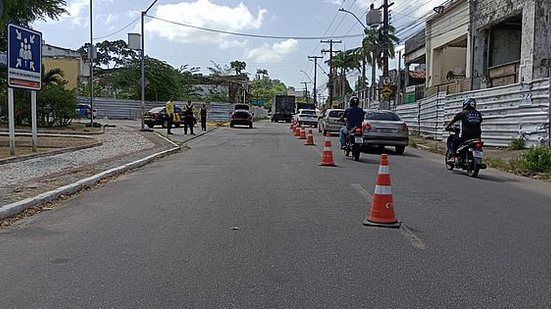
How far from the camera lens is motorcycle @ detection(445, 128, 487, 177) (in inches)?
544

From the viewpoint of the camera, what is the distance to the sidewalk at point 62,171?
9977 millimetres

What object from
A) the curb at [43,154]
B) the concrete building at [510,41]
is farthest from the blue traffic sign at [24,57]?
the concrete building at [510,41]

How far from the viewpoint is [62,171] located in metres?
13.9

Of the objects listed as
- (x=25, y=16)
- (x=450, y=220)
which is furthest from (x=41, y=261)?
(x=25, y=16)

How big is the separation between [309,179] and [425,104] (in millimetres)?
20210

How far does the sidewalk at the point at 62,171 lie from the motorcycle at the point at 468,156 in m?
8.08

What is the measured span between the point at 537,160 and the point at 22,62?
45.8 ft

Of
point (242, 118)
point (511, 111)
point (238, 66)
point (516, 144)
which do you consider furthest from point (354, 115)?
point (238, 66)

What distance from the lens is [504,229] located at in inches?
309

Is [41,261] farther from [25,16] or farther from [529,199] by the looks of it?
[25,16]

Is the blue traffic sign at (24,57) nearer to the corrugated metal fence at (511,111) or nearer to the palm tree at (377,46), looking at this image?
the corrugated metal fence at (511,111)

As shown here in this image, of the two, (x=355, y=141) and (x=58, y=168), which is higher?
(x=355, y=141)

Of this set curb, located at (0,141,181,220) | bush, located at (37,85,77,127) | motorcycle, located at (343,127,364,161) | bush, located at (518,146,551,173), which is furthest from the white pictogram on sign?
bush, located at (37,85,77,127)

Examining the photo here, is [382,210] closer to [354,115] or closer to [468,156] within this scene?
[468,156]
